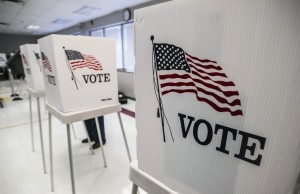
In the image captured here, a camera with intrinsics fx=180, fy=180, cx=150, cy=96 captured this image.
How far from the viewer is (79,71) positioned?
1.07m

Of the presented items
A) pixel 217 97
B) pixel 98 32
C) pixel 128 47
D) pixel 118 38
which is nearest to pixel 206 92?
pixel 217 97

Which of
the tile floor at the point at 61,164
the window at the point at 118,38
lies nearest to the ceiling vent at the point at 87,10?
the window at the point at 118,38

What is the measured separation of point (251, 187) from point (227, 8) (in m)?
0.35

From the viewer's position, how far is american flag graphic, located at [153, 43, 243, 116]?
0.36 metres

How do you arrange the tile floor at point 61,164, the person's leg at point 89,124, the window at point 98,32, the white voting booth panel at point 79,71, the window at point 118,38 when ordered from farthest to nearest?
the window at point 98,32
the window at point 118,38
the person's leg at point 89,124
the tile floor at point 61,164
the white voting booth panel at point 79,71

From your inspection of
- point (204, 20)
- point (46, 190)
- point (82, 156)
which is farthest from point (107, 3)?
point (204, 20)

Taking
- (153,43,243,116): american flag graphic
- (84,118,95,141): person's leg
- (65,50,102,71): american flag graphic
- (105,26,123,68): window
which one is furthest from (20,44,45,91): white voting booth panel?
(105,26,123,68): window

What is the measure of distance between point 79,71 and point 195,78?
0.86 m

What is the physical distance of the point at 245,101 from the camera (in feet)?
1.11

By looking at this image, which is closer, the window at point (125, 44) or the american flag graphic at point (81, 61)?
the american flag graphic at point (81, 61)

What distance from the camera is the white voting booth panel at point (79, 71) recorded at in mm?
1008

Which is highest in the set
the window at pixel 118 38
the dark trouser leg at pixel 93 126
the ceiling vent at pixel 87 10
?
the ceiling vent at pixel 87 10

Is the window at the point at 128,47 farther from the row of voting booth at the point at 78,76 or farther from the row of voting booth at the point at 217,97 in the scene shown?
the row of voting booth at the point at 217,97

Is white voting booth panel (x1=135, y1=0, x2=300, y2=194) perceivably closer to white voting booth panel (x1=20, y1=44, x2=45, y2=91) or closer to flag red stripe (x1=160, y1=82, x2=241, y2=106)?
flag red stripe (x1=160, y1=82, x2=241, y2=106)
